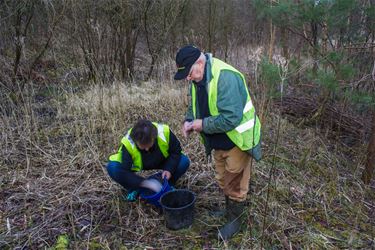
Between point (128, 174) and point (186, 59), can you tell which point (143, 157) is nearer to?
point (128, 174)

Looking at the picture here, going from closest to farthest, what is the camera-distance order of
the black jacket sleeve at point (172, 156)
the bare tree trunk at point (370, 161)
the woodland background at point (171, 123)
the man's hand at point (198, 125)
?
the man's hand at point (198, 125) → the woodland background at point (171, 123) → the black jacket sleeve at point (172, 156) → the bare tree trunk at point (370, 161)

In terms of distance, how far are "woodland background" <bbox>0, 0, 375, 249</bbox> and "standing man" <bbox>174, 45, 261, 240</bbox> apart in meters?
0.32

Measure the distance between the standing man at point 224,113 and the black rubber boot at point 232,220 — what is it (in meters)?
0.02

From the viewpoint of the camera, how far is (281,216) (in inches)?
118

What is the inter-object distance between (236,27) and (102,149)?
4.96 m

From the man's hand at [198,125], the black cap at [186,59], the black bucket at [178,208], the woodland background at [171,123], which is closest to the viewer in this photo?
the black cap at [186,59]

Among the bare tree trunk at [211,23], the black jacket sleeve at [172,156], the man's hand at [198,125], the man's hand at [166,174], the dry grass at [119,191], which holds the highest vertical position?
the bare tree trunk at [211,23]

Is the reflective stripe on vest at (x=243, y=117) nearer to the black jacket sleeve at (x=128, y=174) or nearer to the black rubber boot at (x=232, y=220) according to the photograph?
the black rubber boot at (x=232, y=220)

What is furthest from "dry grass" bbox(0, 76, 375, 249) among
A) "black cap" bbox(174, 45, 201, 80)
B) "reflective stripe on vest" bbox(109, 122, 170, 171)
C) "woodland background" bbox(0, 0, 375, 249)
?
"black cap" bbox(174, 45, 201, 80)

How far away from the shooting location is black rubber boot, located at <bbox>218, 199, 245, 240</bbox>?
2.72m

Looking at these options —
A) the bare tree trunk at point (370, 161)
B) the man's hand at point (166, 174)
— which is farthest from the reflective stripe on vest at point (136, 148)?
the bare tree trunk at point (370, 161)

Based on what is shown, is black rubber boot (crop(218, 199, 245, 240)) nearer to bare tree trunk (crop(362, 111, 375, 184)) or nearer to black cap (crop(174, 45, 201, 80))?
black cap (crop(174, 45, 201, 80))

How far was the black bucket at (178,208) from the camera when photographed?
2716mm

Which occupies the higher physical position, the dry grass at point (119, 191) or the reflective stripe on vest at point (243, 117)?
the reflective stripe on vest at point (243, 117)
